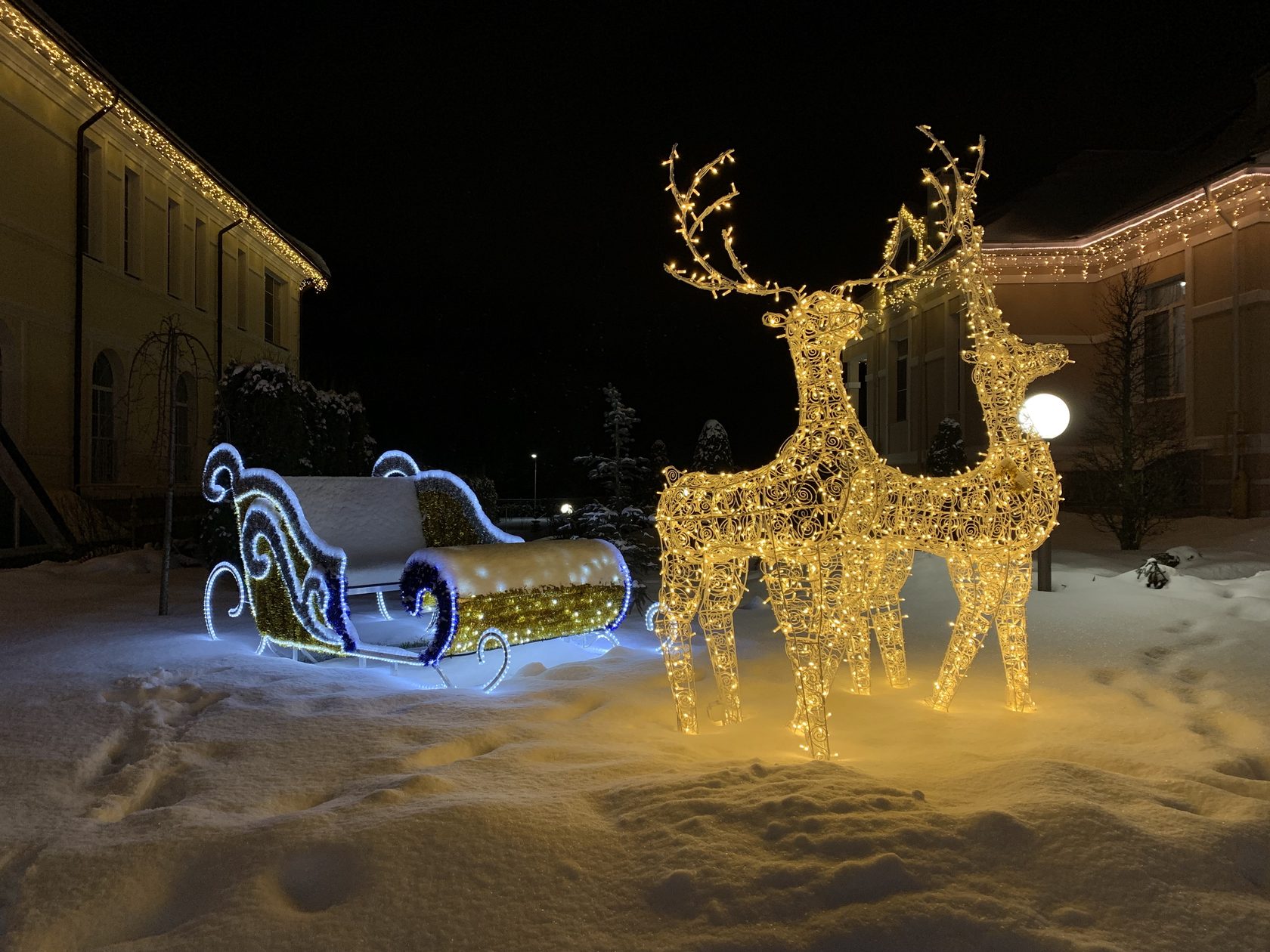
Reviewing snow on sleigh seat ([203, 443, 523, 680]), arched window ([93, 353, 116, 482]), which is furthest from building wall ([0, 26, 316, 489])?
snow on sleigh seat ([203, 443, 523, 680])

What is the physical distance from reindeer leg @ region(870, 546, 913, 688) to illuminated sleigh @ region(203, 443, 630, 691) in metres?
2.02

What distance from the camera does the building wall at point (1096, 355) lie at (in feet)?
40.9

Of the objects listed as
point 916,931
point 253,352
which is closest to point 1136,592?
point 916,931

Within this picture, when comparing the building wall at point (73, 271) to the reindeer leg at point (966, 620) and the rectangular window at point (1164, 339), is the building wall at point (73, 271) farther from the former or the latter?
the rectangular window at point (1164, 339)

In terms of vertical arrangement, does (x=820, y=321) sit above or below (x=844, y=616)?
above

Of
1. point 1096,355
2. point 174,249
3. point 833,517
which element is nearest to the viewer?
point 833,517

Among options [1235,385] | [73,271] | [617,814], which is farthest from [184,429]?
[1235,385]

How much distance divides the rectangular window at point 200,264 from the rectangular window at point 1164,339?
1799 cm

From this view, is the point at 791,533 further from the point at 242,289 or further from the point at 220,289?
the point at 242,289

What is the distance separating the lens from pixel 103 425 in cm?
1484

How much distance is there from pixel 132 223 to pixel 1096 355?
17.5 m

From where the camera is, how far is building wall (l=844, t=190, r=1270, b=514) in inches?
491

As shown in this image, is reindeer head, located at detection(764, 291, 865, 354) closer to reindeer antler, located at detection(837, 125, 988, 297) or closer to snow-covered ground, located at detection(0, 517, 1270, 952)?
reindeer antler, located at detection(837, 125, 988, 297)

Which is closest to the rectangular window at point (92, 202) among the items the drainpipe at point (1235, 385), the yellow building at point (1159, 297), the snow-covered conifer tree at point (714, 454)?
the snow-covered conifer tree at point (714, 454)
